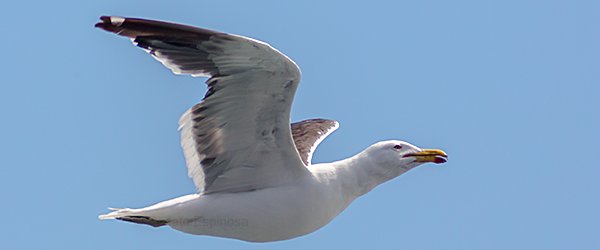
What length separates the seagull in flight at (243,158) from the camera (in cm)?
1374

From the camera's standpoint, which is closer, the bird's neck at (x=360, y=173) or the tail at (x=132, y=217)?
the tail at (x=132, y=217)

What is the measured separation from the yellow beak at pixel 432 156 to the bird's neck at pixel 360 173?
26 cm

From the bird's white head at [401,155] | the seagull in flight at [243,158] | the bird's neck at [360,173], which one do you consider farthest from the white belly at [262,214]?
the bird's white head at [401,155]

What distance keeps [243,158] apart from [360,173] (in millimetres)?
1392

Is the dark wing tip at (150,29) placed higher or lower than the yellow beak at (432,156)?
higher

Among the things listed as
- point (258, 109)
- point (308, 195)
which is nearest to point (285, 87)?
point (258, 109)

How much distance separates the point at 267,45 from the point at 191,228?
8.05ft

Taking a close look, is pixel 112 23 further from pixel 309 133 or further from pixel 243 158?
pixel 309 133

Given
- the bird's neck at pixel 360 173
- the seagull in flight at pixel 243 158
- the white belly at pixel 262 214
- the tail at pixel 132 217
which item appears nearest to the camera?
the seagull in flight at pixel 243 158

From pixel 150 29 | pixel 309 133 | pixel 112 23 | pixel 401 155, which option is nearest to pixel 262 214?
pixel 401 155

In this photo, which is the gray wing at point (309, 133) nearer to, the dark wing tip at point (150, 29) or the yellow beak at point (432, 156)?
the yellow beak at point (432, 156)

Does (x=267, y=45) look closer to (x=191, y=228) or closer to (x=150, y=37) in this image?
(x=150, y=37)

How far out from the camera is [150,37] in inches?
539

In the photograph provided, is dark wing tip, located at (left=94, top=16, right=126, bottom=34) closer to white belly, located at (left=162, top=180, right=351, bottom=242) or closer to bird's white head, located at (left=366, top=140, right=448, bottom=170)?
white belly, located at (left=162, top=180, right=351, bottom=242)
